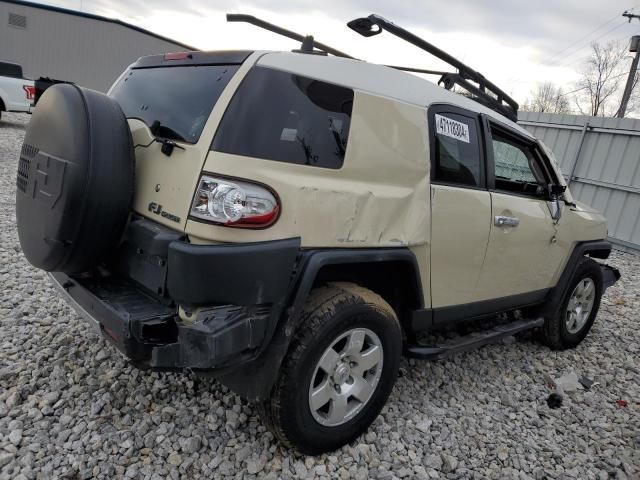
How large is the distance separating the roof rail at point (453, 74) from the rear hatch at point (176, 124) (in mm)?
943

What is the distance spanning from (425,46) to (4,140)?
11398 millimetres

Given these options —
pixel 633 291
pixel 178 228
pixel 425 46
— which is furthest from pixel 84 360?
pixel 633 291

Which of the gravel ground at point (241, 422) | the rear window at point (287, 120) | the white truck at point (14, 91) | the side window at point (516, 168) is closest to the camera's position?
the rear window at point (287, 120)

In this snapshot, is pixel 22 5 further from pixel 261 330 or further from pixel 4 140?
pixel 261 330

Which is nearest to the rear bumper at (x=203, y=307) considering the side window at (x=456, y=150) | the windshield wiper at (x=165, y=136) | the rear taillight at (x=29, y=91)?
the windshield wiper at (x=165, y=136)

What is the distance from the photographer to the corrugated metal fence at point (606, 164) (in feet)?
30.1

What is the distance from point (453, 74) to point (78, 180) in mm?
2686

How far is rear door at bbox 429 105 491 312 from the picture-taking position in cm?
267

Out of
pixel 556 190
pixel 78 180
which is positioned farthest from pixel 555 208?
pixel 78 180

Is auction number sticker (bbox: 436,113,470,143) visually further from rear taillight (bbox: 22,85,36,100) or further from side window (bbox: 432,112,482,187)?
rear taillight (bbox: 22,85,36,100)

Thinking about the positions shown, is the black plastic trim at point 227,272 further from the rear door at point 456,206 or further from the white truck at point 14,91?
the white truck at point 14,91

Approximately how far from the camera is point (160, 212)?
2.12 meters

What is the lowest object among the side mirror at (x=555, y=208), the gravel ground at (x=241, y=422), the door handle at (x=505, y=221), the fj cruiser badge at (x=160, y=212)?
the gravel ground at (x=241, y=422)

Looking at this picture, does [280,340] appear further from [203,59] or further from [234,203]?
[203,59]
